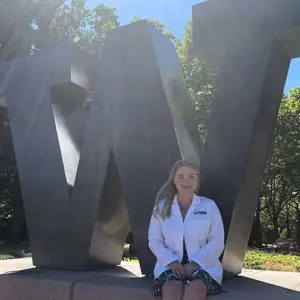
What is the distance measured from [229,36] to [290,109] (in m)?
17.2

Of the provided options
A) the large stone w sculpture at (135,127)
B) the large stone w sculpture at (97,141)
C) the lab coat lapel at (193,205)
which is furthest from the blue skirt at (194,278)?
the large stone w sculpture at (97,141)

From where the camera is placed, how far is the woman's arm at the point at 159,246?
3.86 meters

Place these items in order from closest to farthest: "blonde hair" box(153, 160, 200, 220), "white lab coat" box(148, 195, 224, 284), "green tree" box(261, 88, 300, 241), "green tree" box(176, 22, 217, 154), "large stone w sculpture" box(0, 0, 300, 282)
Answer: "white lab coat" box(148, 195, 224, 284)
"blonde hair" box(153, 160, 200, 220)
"large stone w sculpture" box(0, 0, 300, 282)
"green tree" box(176, 22, 217, 154)
"green tree" box(261, 88, 300, 241)

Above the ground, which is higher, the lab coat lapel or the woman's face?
the woman's face

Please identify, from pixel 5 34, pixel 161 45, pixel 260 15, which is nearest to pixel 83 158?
pixel 161 45

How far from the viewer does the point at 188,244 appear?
3891 millimetres

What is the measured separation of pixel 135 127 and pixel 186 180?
175 centimetres

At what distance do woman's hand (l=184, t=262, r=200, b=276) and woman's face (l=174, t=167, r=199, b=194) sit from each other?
60 cm

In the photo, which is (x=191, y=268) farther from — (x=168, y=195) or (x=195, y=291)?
(x=168, y=195)

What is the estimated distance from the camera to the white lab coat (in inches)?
152

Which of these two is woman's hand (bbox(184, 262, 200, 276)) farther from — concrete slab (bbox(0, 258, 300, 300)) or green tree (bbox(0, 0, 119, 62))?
green tree (bbox(0, 0, 119, 62))

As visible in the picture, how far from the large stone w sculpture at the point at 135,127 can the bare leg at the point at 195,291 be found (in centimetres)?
138

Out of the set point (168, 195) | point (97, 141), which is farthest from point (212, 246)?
point (97, 141)

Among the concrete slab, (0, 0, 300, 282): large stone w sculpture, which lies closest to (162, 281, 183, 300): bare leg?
the concrete slab
